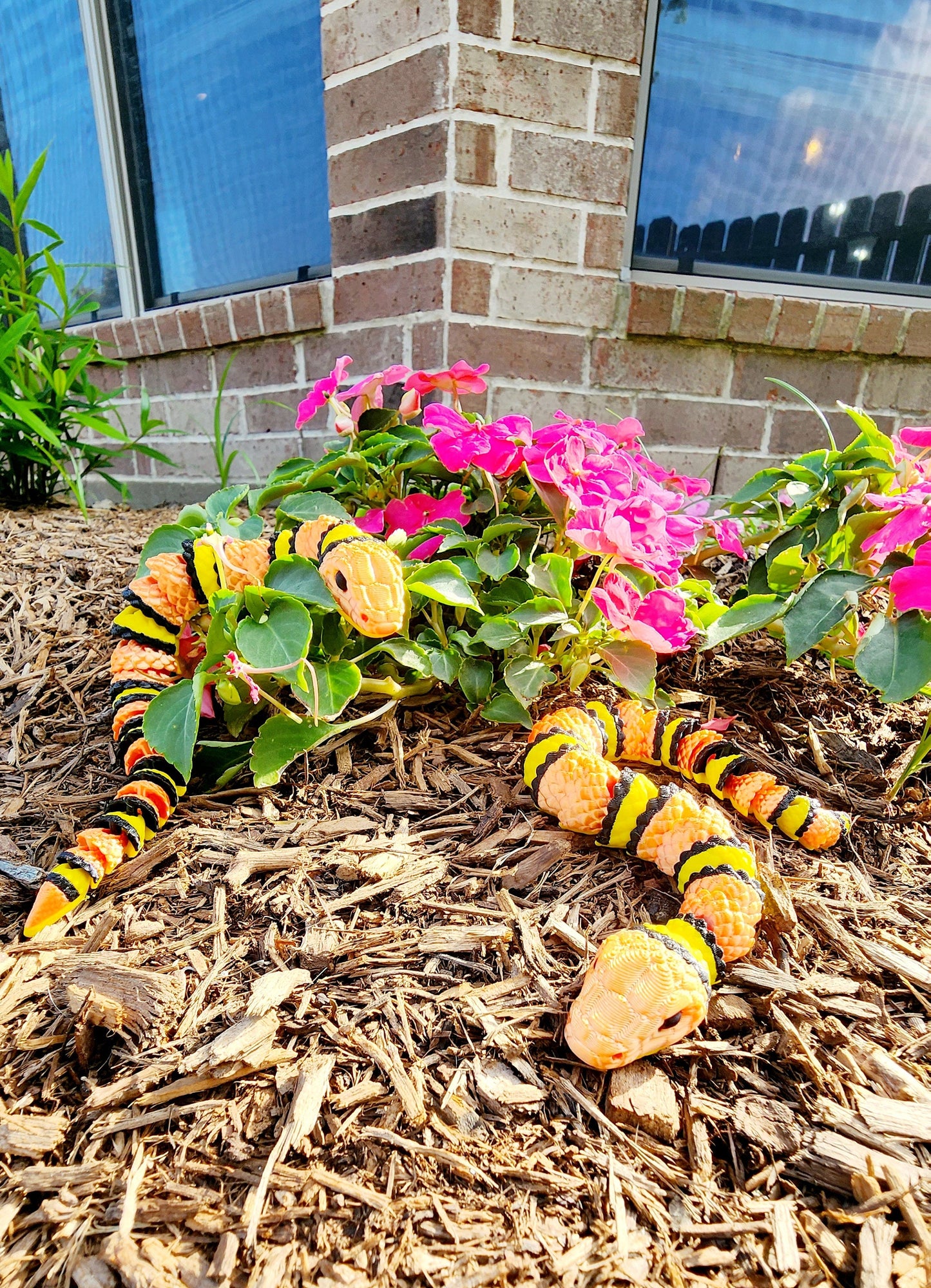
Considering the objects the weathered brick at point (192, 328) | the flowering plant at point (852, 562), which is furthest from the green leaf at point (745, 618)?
the weathered brick at point (192, 328)

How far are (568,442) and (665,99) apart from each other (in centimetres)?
180

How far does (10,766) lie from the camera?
3.92ft

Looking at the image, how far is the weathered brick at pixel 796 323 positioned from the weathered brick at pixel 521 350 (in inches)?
25.5

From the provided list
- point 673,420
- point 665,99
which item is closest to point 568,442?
point 673,420

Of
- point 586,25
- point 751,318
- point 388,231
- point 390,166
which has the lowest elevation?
point 751,318

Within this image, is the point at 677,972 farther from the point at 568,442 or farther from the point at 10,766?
the point at 10,766

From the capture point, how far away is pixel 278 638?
926 millimetres

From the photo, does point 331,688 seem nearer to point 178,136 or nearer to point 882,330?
point 882,330

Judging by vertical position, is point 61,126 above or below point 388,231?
above

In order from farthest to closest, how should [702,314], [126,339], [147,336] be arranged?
[126,339], [147,336], [702,314]

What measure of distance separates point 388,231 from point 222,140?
1.33 m

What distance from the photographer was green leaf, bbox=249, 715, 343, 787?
1.02 metres

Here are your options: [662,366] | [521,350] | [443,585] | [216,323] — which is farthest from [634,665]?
[216,323]

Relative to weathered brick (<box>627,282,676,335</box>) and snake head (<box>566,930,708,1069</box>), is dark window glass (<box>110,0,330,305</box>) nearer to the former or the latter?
weathered brick (<box>627,282,676,335</box>)
